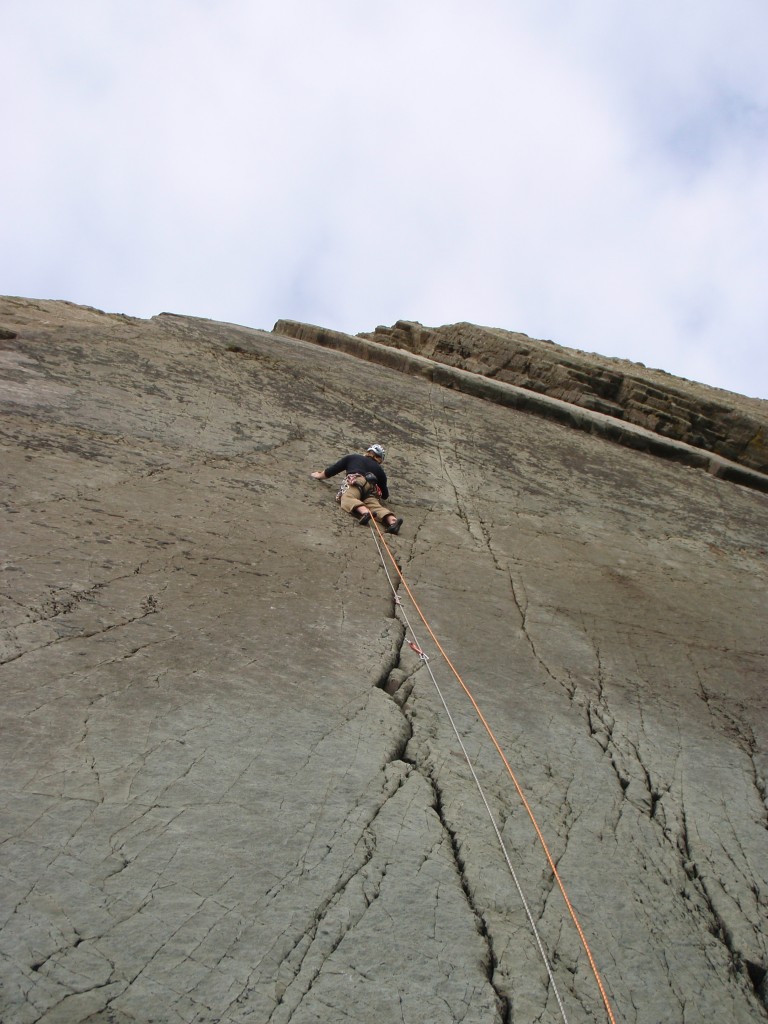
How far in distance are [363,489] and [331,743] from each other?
255 centimetres

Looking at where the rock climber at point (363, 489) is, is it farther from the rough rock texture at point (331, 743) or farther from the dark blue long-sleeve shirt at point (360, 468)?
the rough rock texture at point (331, 743)

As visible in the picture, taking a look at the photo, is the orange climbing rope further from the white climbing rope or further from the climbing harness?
the climbing harness

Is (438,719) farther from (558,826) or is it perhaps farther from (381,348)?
(381,348)

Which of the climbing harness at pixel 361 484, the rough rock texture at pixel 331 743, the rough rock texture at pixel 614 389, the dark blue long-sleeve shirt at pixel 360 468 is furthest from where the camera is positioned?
the rough rock texture at pixel 614 389

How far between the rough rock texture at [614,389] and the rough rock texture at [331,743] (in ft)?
10.1

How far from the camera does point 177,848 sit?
2.23m

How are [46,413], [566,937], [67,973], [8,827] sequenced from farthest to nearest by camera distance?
[46,413]
[566,937]
[8,827]
[67,973]

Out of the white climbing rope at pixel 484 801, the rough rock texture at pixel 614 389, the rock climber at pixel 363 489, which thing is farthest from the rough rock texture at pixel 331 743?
the rough rock texture at pixel 614 389

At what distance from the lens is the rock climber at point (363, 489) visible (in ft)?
16.2

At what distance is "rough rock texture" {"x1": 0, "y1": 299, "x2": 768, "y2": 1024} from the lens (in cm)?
206

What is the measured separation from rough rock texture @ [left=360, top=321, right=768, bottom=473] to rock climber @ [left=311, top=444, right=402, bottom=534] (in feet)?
13.6

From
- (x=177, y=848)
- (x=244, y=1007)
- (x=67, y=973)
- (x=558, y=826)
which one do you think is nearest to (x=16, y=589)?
(x=177, y=848)

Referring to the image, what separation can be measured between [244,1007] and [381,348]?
817 centimetres

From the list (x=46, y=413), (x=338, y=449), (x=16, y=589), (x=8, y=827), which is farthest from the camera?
(x=338, y=449)
